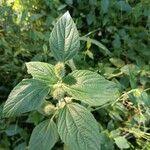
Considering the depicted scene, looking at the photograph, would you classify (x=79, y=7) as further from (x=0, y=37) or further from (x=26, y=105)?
(x=26, y=105)

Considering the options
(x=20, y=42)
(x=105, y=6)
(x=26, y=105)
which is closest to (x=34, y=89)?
(x=26, y=105)

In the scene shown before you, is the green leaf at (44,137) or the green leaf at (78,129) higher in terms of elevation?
the green leaf at (78,129)

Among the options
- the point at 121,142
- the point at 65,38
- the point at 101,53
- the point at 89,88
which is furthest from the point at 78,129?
the point at 101,53

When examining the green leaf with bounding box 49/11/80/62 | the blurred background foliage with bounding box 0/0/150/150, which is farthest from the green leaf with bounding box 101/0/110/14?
the green leaf with bounding box 49/11/80/62

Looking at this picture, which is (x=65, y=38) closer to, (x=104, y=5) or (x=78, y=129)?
(x=78, y=129)

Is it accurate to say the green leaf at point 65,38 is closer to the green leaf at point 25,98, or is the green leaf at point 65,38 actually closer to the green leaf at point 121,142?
the green leaf at point 25,98

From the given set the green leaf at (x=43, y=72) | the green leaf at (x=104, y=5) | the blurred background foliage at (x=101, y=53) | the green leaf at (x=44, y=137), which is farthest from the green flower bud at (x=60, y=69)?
the green leaf at (x=104, y=5)

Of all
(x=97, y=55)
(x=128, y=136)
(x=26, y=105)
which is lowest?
(x=128, y=136)
